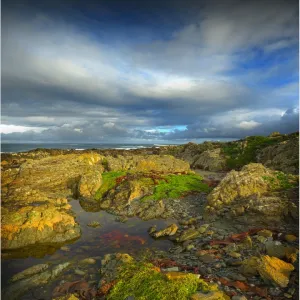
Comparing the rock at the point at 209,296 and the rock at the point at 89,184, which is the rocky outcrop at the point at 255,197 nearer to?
the rock at the point at 209,296

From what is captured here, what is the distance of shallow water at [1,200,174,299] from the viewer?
482 inches

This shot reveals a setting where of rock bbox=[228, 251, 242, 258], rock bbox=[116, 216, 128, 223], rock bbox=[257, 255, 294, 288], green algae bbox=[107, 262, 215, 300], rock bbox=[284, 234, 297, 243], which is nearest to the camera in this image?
green algae bbox=[107, 262, 215, 300]

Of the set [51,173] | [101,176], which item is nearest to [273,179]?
[101,176]

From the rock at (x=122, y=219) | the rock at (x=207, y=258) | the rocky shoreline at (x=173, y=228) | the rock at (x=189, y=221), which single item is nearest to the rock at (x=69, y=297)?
the rocky shoreline at (x=173, y=228)

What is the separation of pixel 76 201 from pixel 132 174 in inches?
269

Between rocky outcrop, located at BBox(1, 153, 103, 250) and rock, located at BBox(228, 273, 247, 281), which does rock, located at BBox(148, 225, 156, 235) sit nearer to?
rocky outcrop, located at BBox(1, 153, 103, 250)

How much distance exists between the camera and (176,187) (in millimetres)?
24688

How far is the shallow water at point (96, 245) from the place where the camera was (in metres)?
12.2

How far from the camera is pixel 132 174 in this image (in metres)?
26.8

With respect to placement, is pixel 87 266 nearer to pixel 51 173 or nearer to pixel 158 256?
pixel 158 256

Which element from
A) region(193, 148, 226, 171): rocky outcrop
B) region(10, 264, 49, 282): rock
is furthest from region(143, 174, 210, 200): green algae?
region(193, 148, 226, 171): rocky outcrop

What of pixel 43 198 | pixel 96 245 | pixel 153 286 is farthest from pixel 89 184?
pixel 153 286

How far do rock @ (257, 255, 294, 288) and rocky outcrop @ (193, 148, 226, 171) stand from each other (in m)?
35.7

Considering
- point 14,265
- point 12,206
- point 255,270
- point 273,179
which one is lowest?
point 14,265
